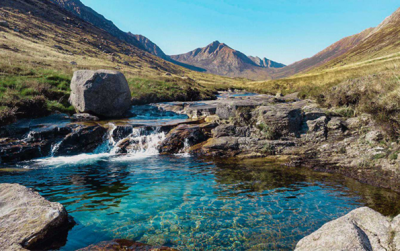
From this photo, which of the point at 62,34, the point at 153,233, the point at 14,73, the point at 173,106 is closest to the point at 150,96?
the point at 173,106

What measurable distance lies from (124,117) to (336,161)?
17189 millimetres

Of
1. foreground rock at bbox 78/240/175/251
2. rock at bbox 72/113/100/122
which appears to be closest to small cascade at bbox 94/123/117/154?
rock at bbox 72/113/100/122

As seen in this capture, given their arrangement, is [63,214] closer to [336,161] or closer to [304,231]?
[304,231]

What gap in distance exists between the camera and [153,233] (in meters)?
5.61

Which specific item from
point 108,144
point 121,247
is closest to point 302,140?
point 121,247

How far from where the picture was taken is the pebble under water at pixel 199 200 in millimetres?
5449

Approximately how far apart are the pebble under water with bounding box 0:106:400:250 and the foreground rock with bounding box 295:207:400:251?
1.49 meters

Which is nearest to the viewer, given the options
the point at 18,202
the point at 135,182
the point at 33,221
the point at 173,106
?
the point at 33,221

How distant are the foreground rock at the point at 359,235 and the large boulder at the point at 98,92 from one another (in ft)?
63.5

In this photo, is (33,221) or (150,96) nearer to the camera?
(33,221)

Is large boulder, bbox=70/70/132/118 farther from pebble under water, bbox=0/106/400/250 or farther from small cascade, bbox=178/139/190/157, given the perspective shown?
small cascade, bbox=178/139/190/157

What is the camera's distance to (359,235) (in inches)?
133

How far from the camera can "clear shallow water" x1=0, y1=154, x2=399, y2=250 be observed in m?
5.46

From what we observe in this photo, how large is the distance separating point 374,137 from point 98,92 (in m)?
19.2
